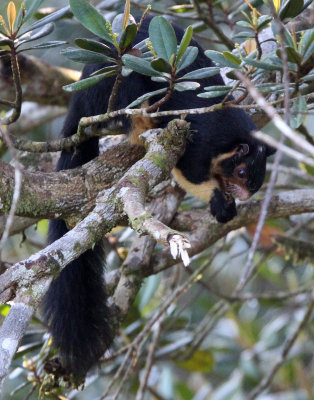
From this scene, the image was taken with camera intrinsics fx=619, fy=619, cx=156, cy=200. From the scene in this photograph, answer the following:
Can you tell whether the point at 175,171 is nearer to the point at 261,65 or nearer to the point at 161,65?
the point at 161,65

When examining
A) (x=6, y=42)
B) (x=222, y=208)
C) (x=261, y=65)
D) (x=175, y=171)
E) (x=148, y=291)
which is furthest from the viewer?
(x=148, y=291)

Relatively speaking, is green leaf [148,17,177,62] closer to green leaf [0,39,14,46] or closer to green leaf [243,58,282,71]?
green leaf [243,58,282,71]

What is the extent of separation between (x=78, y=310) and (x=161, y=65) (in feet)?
4.29

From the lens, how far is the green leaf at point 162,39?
6.80ft

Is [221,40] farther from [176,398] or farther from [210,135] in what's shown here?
[176,398]

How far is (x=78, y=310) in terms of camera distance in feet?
9.42

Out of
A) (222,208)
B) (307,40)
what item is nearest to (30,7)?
(307,40)

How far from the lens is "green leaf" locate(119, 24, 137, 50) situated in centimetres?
208

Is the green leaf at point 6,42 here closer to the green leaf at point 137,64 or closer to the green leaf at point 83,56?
the green leaf at point 83,56

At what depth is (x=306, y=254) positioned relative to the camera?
367 centimetres

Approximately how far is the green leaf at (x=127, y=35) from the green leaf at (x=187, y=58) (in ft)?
0.61

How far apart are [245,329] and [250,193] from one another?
6.81 ft

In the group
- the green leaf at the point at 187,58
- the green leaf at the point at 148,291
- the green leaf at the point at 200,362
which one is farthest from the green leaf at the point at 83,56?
the green leaf at the point at 200,362

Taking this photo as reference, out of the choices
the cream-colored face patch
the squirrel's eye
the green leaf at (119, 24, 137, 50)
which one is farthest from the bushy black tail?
the green leaf at (119, 24, 137, 50)
